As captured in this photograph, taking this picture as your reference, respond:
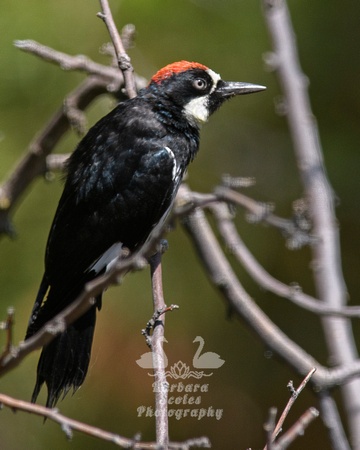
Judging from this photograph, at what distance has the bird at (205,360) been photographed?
10.1 feet

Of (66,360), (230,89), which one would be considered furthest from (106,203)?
(230,89)

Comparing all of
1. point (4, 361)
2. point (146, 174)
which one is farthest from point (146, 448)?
point (146, 174)

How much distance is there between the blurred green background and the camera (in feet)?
10.1

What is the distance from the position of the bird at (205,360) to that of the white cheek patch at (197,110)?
3.69 ft

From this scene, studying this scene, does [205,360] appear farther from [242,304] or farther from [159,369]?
[159,369]

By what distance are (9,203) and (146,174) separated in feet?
2.88

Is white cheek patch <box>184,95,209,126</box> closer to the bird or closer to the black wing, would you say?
the black wing

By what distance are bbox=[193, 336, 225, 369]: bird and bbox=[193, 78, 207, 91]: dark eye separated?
1234mm

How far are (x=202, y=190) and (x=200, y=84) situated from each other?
84cm

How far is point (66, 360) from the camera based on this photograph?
2.15 meters

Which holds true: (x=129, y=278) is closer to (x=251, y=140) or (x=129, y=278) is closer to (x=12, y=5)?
(x=251, y=140)

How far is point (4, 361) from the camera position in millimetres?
1228

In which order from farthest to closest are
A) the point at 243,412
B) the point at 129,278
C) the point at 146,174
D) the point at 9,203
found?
the point at 243,412 → the point at 129,278 → the point at 9,203 → the point at 146,174

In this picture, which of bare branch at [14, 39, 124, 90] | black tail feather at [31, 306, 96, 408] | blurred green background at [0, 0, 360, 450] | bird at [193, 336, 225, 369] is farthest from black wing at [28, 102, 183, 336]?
bird at [193, 336, 225, 369]
